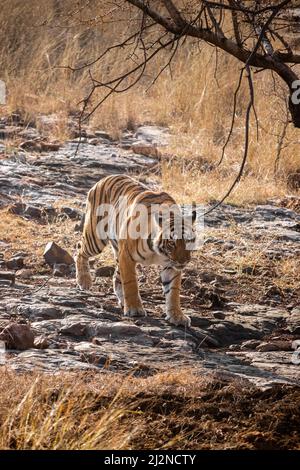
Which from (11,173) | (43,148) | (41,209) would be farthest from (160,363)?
(43,148)

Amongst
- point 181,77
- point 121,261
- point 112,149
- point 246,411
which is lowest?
point 246,411

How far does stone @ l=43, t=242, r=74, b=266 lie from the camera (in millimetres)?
8422

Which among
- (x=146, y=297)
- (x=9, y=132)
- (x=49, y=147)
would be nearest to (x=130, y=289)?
(x=146, y=297)

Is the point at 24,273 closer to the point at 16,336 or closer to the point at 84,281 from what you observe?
the point at 84,281

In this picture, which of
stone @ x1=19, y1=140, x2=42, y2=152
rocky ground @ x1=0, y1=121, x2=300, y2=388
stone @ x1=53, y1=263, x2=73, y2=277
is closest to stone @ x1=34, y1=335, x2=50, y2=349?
rocky ground @ x1=0, y1=121, x2=300, y2=388

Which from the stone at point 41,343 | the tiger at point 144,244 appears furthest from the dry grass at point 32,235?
the stone at point 41,343

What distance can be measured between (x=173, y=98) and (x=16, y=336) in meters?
8.90

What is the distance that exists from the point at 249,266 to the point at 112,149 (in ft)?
14.7

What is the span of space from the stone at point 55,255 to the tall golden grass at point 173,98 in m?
2.50

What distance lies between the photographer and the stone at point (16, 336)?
575cm

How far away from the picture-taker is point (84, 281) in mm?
7852

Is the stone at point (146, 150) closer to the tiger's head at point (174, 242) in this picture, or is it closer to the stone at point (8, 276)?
the stone at point (8, 276)

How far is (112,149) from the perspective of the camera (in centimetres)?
1277
